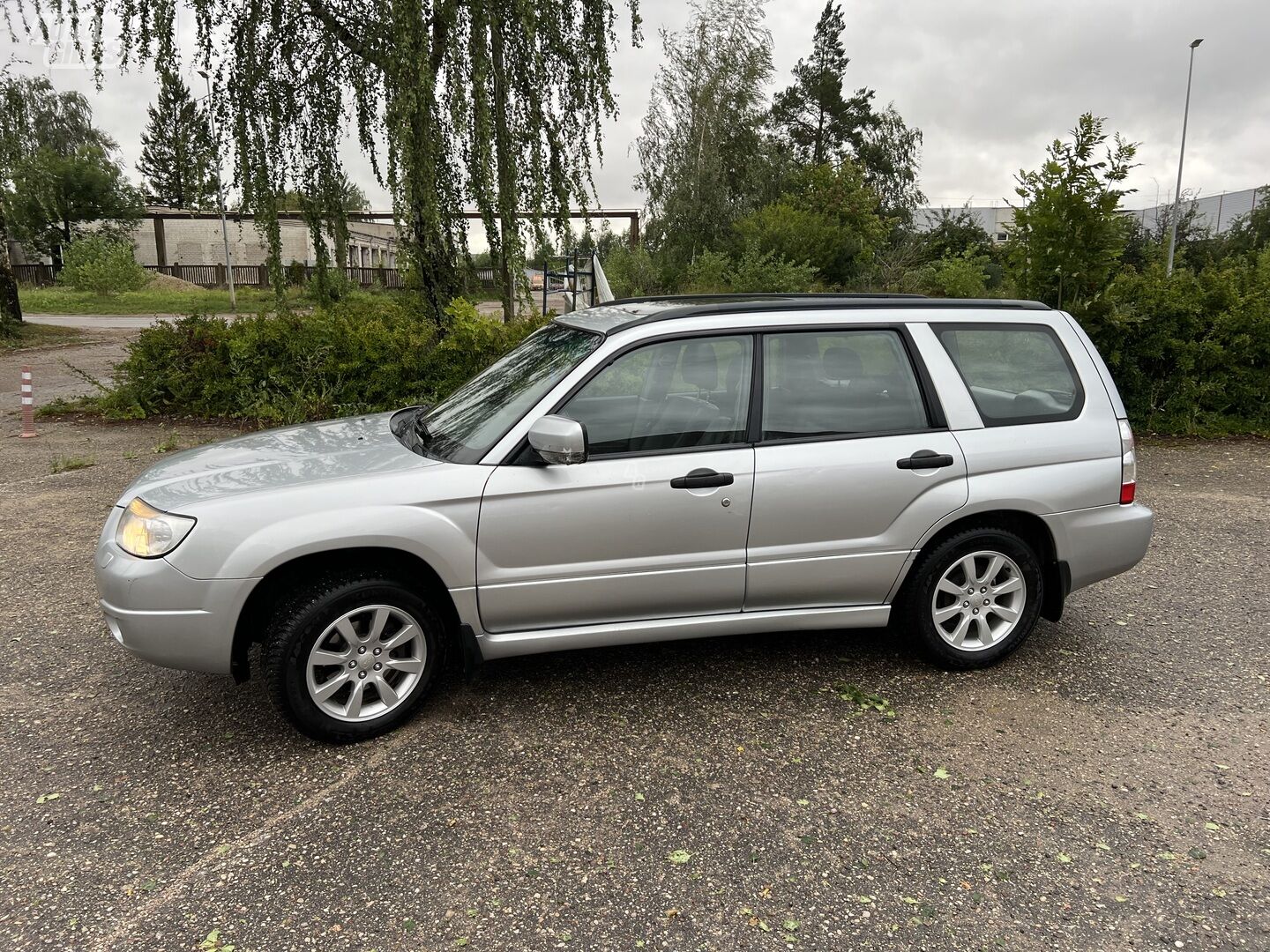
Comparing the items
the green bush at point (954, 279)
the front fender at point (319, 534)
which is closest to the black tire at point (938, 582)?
the front fender at point (319, 534)

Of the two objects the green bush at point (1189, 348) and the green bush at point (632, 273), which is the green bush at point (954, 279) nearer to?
the green bush at point (632, 273)

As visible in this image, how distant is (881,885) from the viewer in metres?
2.83

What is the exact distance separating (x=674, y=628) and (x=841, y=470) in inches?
40.9

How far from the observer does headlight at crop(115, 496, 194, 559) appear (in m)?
3.36

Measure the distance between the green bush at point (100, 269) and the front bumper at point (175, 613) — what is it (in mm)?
41301

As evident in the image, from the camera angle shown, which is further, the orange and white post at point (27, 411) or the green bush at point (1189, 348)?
the green bush at point (1189, 348)

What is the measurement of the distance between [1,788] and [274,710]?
100cm

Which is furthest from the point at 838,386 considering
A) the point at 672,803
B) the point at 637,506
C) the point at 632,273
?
the point at 632,273

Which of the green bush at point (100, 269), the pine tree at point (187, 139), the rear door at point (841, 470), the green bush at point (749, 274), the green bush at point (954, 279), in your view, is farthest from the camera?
the green bush at point (100, 269)

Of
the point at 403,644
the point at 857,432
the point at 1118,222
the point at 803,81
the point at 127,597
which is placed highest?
the point at 803,81

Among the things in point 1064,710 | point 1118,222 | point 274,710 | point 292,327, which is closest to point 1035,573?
point 1064,710

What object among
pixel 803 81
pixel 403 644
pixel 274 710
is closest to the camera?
pixel 403 644

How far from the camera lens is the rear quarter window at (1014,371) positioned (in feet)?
14.0

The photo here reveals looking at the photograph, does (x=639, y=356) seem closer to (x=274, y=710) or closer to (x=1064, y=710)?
(x=274, y=710)
